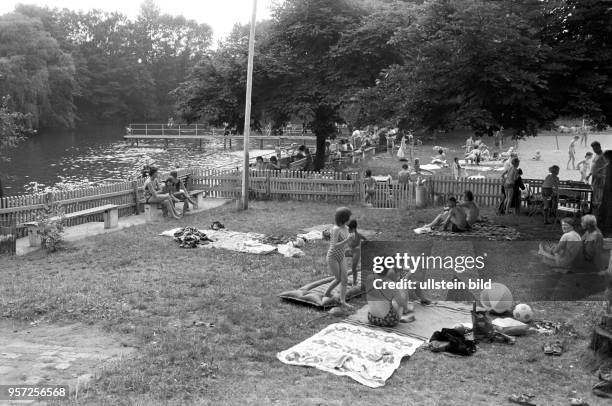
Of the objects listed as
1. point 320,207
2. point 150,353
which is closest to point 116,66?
point 320,207

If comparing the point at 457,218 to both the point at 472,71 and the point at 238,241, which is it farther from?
the point at 238,241

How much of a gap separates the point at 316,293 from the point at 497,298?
281 cm

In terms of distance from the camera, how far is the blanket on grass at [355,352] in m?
7.00

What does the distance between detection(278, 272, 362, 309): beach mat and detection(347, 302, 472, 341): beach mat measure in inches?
18.4

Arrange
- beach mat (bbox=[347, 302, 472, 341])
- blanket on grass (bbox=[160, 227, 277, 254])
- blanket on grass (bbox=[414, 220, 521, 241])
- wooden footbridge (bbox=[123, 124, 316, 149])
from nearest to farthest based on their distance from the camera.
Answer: beach mat (bbox=[347, 302, 472, 341]), blanket on grass (bbox=[160, 227, 277, 254]), blanket on grass (bbox=[414, 220, 521, 241]), wooden footbridge (bbox=[123, 124, 316, 149])

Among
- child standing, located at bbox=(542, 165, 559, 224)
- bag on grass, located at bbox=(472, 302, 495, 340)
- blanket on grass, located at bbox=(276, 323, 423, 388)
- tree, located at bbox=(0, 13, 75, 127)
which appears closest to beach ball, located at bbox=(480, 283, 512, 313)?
bag on grass, located at bbox=(472, 302, 495, 340)

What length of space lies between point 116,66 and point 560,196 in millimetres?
88796

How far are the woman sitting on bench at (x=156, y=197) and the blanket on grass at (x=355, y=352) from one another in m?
11.3

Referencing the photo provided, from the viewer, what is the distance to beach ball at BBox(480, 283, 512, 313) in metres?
9.05

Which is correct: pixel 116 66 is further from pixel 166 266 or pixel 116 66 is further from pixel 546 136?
pixel 166 266

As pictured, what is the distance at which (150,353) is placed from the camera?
7.33m

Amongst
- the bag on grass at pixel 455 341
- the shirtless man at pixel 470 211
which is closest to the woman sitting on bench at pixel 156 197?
the shirtless man at pixel 470 211

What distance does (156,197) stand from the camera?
1844cm

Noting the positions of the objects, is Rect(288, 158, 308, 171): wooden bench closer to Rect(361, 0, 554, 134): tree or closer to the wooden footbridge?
Rect(361, 0, 554, 134): tree
